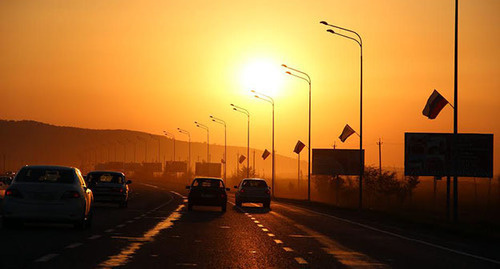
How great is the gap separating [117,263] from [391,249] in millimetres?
7421

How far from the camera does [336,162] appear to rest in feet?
236

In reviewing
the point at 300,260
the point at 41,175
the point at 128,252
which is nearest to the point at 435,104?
the point at 41,175

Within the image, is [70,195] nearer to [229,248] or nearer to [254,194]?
[229,248]

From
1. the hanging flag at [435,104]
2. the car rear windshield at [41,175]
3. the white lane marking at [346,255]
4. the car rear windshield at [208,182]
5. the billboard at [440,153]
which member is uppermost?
the hanging flag at [435,104]

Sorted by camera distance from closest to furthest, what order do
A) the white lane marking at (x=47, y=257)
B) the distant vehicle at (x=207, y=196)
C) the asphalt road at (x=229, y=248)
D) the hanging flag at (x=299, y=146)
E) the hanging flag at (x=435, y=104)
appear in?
the white lane marking at (x=47, y=257) → the asphalt road at (x=229, y=248) → the distant vehicle at (x=207, y=196) → the hanging flag at (x=435, y=104) → the hanging flag at (x=299, y=146)

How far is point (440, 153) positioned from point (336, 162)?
71.3ft

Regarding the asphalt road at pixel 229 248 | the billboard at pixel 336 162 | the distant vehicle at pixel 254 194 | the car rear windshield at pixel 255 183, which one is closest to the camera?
the asphalt road at pixel 229 248

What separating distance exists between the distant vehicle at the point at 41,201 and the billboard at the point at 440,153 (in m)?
30.8

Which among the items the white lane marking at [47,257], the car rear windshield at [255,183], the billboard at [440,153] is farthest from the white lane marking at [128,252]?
the billboard at [440,153]

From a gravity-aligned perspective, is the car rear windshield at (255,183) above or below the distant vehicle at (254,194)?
above

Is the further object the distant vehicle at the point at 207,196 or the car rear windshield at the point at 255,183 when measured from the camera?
the car rear windshield at the point at 255,183

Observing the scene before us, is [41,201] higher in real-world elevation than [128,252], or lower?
higher

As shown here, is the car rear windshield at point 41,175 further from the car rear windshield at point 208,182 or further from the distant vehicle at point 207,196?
the car rear windshield at point 208,182

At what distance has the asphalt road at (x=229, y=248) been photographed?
591 inches
